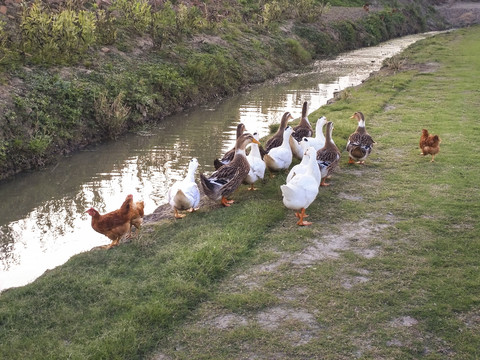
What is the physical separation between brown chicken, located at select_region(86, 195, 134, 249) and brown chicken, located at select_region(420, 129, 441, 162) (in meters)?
6.15

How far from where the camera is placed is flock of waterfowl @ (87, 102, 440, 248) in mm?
6715

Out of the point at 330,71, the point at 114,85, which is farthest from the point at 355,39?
the point at 114,85

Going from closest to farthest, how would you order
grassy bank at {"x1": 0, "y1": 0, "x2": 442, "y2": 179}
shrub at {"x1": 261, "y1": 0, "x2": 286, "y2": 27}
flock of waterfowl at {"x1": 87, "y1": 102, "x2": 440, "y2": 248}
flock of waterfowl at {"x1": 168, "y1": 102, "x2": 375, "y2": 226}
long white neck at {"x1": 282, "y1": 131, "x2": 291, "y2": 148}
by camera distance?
flock of waterfowl at {"x1": 87, "y1": 102, "x2": 440, "y2": 248} < flock of waterfowl at {"x1": 168, "y1": 102, "x2": 375, "y2": 226} < long white neck at {"x1": 282, "y1": 131, "x2": 291, "y2": 148} < grassy bank at {"x1": 0, "y1": 0, "x2": 442, "y2": 179} < shrub at {"x1": 261, "y1": 0, "x2": 286, "y2": 27}

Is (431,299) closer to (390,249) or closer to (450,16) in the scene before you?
(390,249)

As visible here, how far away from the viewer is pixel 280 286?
5.57 meters

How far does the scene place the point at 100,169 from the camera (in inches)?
448

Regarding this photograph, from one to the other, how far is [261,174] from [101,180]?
3942 millimetres

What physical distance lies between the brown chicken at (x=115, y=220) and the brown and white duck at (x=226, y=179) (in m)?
1.34

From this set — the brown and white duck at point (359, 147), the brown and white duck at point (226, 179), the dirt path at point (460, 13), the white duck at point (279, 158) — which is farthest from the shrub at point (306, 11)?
the brown and white duck at point (226, 179)

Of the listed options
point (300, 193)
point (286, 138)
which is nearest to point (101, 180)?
point (286, 138)

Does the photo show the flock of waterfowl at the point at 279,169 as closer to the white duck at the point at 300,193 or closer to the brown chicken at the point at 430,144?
the white duck at the point at 300,193

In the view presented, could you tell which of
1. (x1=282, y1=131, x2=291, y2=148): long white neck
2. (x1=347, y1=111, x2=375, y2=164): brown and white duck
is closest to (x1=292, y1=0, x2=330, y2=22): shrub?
(x1=347, y1=111, x2=375, y2=164): brown and white duck

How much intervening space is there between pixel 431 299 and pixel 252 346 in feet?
6.76

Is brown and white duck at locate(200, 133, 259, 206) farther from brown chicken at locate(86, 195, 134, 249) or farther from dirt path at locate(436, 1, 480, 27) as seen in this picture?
dirt path at locate(436, 1, 480, 27)
